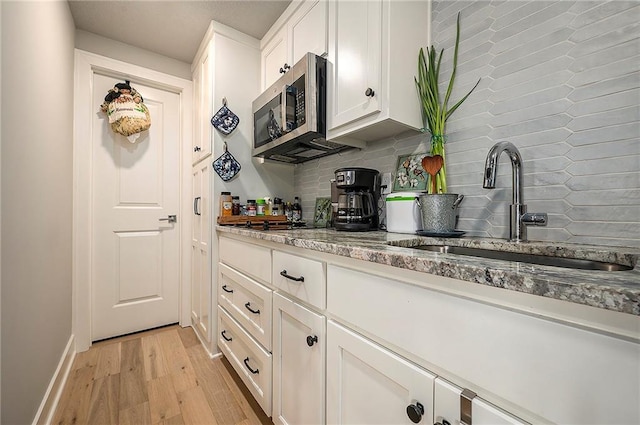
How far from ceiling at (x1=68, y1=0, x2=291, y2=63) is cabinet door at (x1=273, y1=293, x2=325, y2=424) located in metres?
1.87

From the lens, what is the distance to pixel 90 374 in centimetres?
171

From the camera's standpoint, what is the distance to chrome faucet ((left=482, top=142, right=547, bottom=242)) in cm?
86

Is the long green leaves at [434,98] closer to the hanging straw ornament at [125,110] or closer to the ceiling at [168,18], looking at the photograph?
the ceiling at [168,18]

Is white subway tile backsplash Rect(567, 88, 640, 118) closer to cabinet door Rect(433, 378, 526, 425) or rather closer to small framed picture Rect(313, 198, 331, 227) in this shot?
cabinet door Rect(433, 378, 526, 425)

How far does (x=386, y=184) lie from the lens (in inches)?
56.9

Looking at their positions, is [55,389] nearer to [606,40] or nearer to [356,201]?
[356,201]

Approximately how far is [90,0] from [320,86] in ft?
5.58

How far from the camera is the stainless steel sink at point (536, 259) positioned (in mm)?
696

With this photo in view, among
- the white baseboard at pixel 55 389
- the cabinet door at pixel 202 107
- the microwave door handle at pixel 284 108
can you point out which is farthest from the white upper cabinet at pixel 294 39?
the white baseboard at pixel 55 389

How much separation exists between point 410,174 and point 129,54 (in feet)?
8.25

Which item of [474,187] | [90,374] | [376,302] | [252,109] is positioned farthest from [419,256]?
[90,374]

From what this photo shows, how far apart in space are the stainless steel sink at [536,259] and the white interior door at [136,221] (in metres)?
2.31

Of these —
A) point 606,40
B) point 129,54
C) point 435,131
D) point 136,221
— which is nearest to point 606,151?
point 606,40

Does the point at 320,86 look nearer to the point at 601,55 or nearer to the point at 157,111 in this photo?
the point at 601,55
